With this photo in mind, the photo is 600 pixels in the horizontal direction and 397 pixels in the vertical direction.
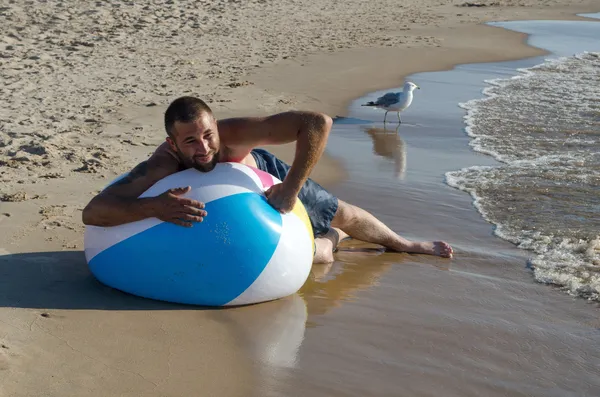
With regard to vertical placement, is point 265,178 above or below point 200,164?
below

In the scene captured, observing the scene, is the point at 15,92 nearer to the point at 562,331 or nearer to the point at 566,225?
the point at 566,225

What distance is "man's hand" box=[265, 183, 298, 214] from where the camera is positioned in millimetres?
4922

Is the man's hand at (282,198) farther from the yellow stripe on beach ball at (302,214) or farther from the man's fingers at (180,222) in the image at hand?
the man's fingers at (180,222)

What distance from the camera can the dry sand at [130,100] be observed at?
4117 mm

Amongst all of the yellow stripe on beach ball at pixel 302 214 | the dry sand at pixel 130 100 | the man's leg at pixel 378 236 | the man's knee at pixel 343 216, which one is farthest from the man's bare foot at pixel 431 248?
the dry sand at pixel 130 100

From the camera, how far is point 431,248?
606 centimetres

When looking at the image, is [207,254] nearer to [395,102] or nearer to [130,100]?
[130,100]

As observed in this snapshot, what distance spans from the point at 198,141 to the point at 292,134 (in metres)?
0.59

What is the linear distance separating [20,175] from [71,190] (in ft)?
1.85

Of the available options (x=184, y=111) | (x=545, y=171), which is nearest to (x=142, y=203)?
(x=184, y=111)

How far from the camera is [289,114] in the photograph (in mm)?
4961

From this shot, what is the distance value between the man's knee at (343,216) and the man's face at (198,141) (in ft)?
4.31

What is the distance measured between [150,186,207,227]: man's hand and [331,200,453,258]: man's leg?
5.11 ft

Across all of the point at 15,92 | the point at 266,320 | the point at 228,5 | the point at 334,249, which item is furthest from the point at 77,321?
the point at 228,5
